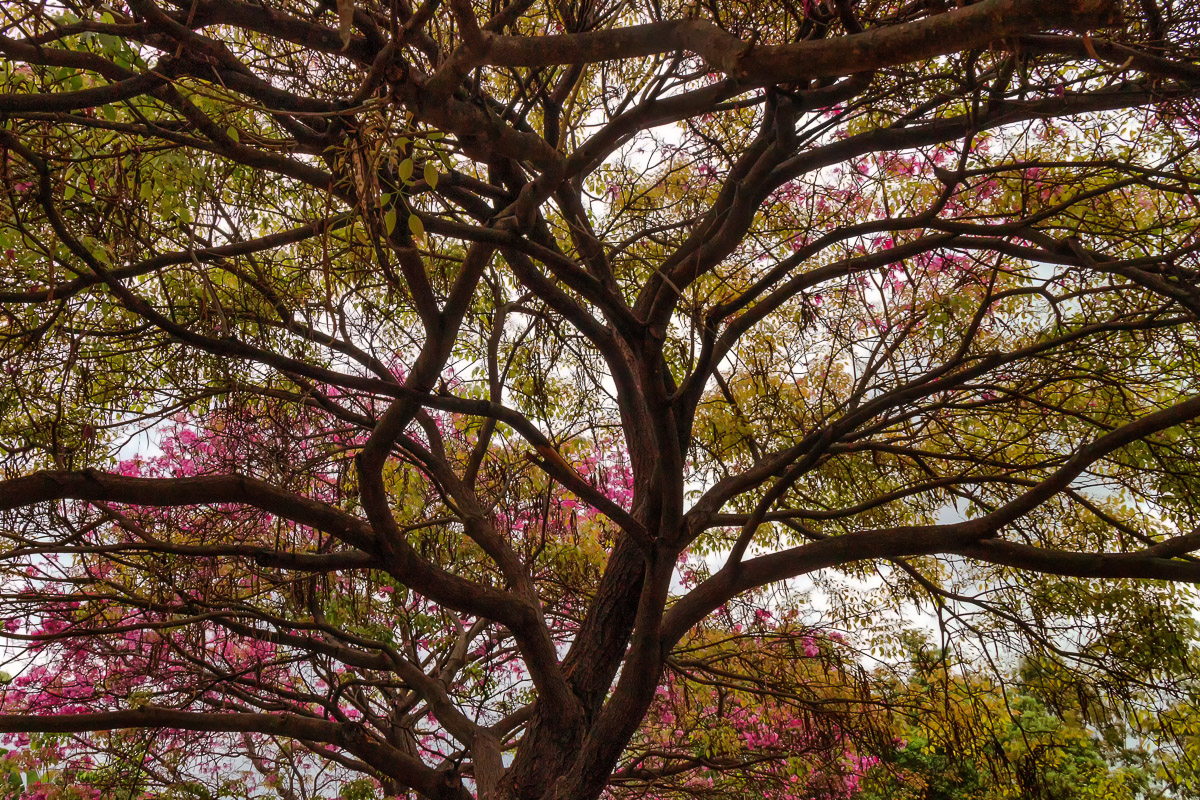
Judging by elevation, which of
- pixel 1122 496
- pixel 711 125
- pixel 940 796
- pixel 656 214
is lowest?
pixel 940 796

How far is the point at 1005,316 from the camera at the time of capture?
4.96 metres

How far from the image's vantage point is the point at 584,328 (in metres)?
3.45

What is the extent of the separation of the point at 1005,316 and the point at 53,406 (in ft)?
18.9

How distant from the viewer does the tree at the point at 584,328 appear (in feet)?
6.78

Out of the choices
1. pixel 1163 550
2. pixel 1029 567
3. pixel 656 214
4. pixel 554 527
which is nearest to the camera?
pixel 1163 550

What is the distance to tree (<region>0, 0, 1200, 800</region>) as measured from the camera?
2066mm

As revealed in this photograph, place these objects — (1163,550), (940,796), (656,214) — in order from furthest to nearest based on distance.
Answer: (940,796) < (656,214) < (1163,550)

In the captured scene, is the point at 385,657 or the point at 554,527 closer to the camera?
the point at 385,657

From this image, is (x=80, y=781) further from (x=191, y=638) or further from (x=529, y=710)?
(x=529, y=710)

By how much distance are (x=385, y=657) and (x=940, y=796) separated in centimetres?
854

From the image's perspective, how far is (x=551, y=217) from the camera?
4.75 meters

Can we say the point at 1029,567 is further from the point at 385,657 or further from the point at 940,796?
the point at 940,796

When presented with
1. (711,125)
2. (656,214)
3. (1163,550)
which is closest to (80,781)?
(656,214)

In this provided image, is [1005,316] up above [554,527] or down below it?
above
